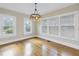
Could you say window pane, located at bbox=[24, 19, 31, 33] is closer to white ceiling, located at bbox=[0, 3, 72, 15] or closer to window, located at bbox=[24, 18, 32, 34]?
window, located at bbox=[24, 18, 32, 34]

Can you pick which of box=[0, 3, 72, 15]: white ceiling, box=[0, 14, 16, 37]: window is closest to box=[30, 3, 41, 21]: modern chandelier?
box=[0, 3, 72, 15]: white ceiling

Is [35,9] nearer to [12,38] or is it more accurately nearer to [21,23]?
[21,23]

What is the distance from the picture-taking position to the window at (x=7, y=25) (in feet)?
5.00

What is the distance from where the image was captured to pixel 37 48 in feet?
5.49

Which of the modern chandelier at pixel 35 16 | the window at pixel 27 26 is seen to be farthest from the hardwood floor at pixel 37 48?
the modern chandelier at pixel 35 16

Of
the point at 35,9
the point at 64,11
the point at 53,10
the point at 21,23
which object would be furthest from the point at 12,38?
the point at 64,11

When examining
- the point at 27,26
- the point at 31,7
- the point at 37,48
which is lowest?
the point at 37,48

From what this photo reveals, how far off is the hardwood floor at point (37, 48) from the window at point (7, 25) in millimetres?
193

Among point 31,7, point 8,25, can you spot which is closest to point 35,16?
point 31,7

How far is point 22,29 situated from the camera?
5.47 ft

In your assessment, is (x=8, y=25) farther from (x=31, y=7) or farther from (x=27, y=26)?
(x=31, y=7)

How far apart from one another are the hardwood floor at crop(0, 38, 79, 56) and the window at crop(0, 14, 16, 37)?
193 mm

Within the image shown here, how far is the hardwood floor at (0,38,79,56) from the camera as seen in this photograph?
1545mm

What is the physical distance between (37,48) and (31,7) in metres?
0.71
